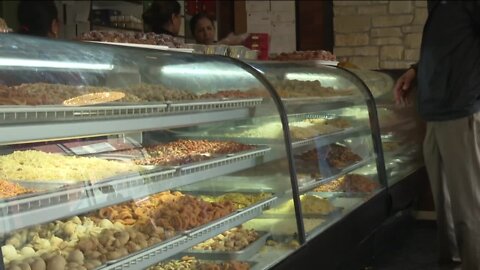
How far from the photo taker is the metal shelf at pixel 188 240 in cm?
192

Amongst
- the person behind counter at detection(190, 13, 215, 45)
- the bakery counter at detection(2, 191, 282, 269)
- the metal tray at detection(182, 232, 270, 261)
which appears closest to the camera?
the bakery counter at detection(2, 191, 282, 269)

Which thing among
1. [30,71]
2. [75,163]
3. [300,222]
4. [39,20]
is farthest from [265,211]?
[39,20]

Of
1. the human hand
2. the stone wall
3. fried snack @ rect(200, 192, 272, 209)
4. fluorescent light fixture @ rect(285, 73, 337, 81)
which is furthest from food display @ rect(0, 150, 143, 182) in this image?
the stone wall

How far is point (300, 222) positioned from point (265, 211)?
17cm

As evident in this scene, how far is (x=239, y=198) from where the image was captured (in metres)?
2.88

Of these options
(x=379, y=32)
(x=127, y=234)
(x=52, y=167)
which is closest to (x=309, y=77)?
(x=127, y=234)

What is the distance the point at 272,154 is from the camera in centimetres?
295

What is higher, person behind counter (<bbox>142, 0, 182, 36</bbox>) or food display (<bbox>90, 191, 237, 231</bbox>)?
person behind counter (<bbox>142, 0, 182, 36</bbox>)

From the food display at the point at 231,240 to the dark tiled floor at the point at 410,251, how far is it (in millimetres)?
1326

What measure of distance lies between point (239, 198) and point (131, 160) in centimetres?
69

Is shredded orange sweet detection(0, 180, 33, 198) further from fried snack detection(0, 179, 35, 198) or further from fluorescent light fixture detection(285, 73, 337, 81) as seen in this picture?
fluorescent light fixture detection(285, 73, 337, 81)

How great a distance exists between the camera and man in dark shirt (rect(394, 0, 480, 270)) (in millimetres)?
3270

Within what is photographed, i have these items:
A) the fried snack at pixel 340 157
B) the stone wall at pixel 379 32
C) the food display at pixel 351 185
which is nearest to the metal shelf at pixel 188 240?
the food display at pixel 351 185

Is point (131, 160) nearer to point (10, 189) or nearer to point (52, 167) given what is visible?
point (52, 167)
